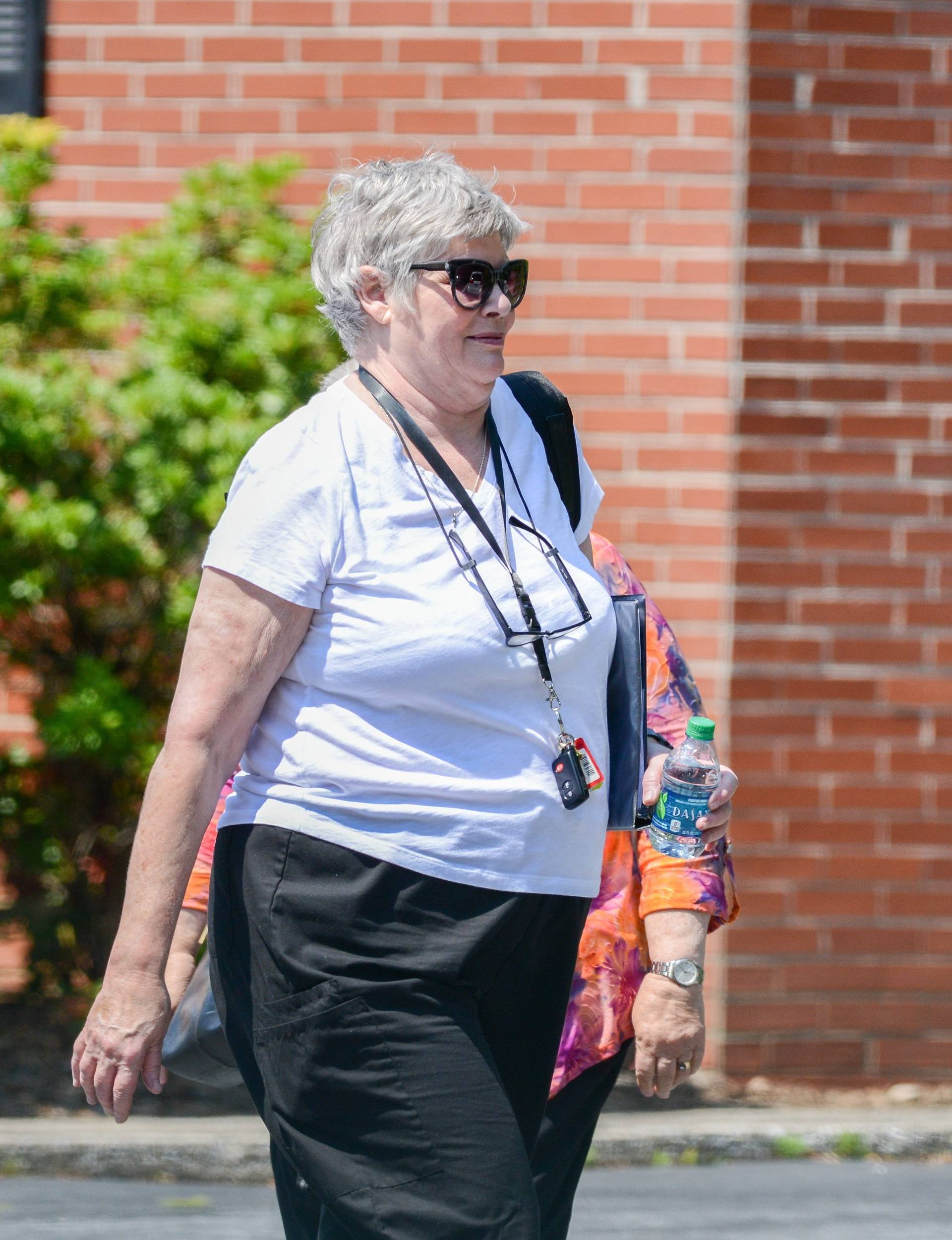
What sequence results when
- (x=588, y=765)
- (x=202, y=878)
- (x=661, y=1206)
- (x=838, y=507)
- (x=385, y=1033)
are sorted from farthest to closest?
(x=838, y=507) → (x=661, y=1206) → (x=202, y=878) → (x=588, y=765) → (x=385, y=1033)

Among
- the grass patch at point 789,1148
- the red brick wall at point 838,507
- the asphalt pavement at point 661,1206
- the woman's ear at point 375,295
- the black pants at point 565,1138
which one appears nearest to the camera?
the woman's ear at point 375,295

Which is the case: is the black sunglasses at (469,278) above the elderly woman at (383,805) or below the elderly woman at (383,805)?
above

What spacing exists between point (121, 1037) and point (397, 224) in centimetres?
122

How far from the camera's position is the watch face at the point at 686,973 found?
236 cm

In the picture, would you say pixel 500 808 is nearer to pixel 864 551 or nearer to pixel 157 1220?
pixel 157 1220

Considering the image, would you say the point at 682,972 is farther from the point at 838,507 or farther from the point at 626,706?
the point at 838,507

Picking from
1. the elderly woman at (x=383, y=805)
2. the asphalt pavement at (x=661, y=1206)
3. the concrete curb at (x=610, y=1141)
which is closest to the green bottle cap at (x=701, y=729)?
the elderly woman at (x=383, y=805)

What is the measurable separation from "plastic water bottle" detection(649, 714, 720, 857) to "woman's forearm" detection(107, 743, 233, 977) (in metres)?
0.69

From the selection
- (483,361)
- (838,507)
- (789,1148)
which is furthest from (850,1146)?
(483,361)

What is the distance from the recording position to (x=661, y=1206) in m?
4.09

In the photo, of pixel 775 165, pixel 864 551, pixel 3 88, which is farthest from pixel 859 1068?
pixel 3 88

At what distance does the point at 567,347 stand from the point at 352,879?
3.23 m

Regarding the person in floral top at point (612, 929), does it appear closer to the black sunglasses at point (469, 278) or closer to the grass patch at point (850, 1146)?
the black sunglasses at point (469, 278)

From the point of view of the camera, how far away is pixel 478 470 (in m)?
2.31
